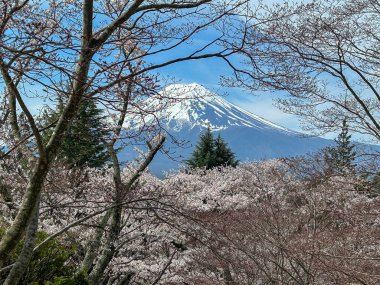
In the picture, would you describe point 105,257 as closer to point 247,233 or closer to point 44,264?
point 44,264

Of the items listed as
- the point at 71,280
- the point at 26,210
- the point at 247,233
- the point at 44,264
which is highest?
the point at 247,233

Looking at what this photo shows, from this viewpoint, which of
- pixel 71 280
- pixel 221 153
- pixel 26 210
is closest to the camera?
pixel 26 210

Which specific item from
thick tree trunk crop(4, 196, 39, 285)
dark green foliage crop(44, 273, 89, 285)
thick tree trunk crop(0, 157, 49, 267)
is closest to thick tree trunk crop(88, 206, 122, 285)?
dark green foliage crop(44, 273, 89, 285)

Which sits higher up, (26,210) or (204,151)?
(204,151)

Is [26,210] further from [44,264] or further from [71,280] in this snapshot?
[44,264]

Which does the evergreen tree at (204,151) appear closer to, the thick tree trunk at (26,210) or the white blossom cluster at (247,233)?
the white blossom cluster at (247,233)

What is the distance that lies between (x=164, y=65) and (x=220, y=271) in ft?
32.1

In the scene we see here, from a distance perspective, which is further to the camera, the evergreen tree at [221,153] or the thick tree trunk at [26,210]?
the evergreen tree at [221,153]

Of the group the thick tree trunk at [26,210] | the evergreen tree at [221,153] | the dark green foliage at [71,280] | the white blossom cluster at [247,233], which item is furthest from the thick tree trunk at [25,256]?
the evergreen tree at [221,153]

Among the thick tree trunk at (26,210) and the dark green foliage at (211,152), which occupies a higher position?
the dark green foliage at (211,152)

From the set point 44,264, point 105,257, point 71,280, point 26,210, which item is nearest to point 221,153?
point 105,257

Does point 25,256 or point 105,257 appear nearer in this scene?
point 25,256

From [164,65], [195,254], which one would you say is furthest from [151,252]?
[164,65]

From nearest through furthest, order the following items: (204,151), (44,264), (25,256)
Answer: (25,256) → (44,264) → (204,151)
